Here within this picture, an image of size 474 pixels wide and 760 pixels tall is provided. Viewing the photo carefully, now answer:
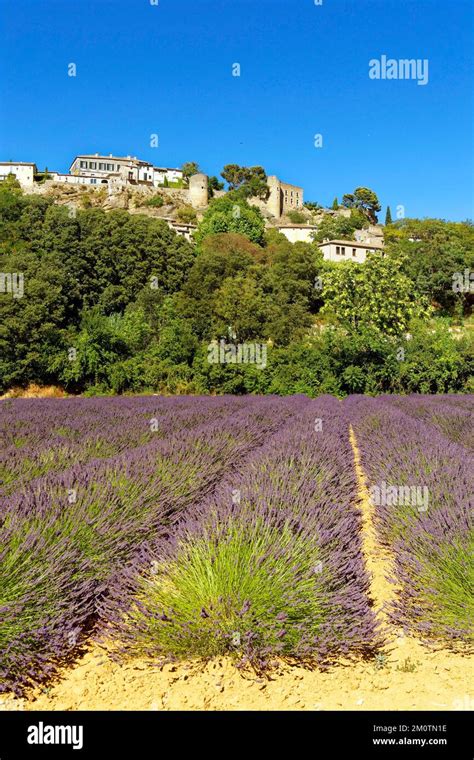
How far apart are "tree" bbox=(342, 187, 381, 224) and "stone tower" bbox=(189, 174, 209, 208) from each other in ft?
72.6

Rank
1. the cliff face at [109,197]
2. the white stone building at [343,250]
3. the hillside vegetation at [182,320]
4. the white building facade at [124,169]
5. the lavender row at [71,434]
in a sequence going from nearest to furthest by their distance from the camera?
the lavender row at [71,434] → the hillside vegetation at [182,320] → the white stone building at [343,250] → the cliff face at [109,197] → the white building facade at [124,169]

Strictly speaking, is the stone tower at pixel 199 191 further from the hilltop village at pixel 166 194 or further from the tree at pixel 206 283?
the tree at pixel 206 283

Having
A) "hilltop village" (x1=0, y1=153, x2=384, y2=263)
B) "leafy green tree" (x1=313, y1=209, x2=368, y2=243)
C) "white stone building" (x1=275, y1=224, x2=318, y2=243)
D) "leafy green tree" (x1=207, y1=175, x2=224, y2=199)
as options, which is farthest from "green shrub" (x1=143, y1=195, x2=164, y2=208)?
"leafy green tree" (x1=313, y1=209, x2=368, y2=243)

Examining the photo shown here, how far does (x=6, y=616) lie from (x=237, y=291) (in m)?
21.4

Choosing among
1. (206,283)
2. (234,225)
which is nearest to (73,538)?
(206,283)

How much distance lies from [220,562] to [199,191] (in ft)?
251

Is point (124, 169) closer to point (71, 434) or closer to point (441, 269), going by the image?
point (441, 269)

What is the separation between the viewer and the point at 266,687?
7.16 ft

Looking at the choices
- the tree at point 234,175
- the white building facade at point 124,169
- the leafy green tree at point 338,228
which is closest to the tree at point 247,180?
the tree at point 234,175

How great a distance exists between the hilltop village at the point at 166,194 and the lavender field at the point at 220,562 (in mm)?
46772

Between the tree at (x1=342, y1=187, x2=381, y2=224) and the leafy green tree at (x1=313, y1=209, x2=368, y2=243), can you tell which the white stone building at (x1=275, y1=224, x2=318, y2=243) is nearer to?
the leafy green tree at (x1=313, y1=209, x2=368, y2=243)

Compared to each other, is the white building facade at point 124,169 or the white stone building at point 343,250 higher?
the white building facade at point 124,169

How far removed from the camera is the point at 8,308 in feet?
67.1

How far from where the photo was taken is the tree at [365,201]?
7888 centimetres
